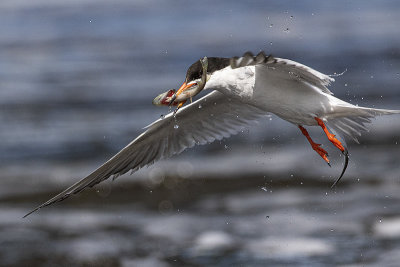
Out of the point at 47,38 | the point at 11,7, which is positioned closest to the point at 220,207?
the point at 47,38

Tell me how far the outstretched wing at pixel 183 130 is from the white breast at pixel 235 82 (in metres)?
0.87

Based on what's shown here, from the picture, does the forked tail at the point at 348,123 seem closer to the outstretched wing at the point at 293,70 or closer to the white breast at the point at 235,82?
the outstretched wing at the point at 293,70

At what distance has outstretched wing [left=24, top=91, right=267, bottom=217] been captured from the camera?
6594 mm

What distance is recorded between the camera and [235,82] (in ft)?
18.2

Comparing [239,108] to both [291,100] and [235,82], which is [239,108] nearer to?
[291,100]

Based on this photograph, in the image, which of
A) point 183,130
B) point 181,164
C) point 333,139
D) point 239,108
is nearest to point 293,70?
point 333,139

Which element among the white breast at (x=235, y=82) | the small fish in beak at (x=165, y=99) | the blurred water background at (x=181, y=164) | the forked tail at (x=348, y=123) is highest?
the white breast at (x=235, y=82)

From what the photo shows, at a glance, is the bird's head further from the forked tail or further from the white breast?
the forked tail

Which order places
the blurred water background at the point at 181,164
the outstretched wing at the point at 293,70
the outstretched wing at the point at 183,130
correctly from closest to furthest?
the outstretched wing at the point at 293,70, the outstretched wing at the point at 183,130, the blurred water background at the point at 181,164

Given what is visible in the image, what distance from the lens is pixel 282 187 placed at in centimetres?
1009

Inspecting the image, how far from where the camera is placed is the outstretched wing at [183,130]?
6594 mm

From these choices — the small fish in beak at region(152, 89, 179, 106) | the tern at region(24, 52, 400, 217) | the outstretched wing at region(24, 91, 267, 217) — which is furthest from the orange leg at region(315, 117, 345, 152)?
the small fish in beak at region(152, 89, 179, 106)

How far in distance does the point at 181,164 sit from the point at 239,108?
4270 millimetres

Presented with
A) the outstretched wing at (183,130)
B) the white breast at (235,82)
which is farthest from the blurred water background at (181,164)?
the white breast at (235,82)
